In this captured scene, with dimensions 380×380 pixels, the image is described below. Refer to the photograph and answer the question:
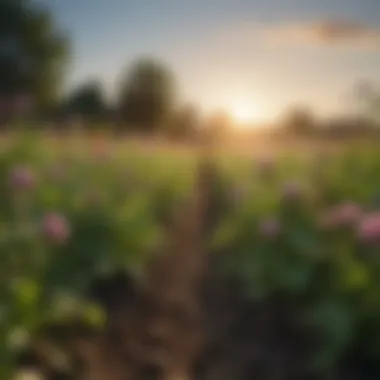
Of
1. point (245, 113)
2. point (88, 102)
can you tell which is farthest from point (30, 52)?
point (245, 113)

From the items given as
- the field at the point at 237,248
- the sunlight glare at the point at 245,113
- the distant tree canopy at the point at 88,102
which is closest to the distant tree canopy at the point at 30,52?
the distant tree canopy at the point at 88,102

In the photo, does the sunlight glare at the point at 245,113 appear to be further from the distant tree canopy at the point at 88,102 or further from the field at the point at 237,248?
the distant tree canopy at the point at 88,102

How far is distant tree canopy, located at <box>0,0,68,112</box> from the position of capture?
138 cm

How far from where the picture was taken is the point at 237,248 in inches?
69.5

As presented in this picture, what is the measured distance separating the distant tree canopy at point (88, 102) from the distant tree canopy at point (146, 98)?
0.16ft

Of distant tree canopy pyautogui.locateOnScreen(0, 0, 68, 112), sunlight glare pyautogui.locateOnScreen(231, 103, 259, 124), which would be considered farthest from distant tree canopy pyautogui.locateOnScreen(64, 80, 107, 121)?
sunlight glare pyautogui.locateOnScreen(231, 103, 259, 124)

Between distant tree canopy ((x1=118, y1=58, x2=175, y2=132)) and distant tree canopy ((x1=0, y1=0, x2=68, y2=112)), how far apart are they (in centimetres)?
13

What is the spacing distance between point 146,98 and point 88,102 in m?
0.16

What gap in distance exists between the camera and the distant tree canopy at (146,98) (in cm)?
139

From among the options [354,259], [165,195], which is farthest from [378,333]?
[165,195]

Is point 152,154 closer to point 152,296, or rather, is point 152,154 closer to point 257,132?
point 257,132

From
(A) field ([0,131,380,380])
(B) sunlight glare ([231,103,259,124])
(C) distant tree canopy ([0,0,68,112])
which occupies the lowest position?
(A) field ([0,131,380,380])

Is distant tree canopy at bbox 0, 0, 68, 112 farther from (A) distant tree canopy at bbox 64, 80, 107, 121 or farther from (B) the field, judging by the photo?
(B) the field

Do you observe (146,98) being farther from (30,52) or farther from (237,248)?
(237,248)
